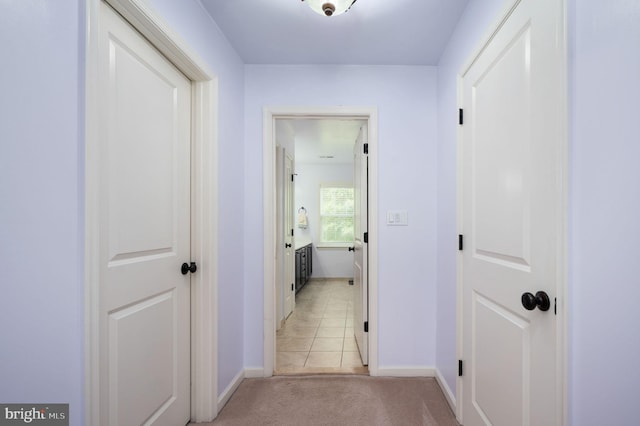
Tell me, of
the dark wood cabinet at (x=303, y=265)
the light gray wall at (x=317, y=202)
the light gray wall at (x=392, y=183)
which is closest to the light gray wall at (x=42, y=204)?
the light gray wall at (x=392, y=183)

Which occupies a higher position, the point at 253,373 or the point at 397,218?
the point at 397,218

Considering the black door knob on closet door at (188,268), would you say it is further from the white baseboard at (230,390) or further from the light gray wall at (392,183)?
the white baseboard at (230,390)

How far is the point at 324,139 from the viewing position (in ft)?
16.2

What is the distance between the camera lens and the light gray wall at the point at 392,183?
2.46m

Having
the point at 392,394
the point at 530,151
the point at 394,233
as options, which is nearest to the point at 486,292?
the point at 530,151

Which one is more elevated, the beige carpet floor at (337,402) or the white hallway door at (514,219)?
the white hallway door at (514,219)

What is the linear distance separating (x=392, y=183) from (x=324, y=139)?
269 centimetres

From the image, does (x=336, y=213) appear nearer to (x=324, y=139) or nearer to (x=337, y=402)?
(x=324, y=139)

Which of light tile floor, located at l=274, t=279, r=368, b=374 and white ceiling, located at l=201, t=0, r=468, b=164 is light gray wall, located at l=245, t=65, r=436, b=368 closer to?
white ceiling, located at l=201, t=0, r=468, b=164

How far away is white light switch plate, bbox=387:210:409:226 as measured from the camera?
2.45 metres

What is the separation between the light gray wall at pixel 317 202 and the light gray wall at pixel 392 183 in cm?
424

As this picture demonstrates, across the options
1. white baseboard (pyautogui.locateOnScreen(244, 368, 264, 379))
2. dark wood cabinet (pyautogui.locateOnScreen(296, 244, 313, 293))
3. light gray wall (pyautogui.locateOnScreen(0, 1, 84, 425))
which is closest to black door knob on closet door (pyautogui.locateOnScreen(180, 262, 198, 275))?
light gray wall (pyautogui.locateOnScreen(0, 1, 84, 425))

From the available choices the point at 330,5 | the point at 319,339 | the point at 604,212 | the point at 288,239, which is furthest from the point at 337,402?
the point at 330,5

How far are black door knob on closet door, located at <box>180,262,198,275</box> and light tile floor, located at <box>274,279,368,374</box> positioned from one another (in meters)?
1.21
